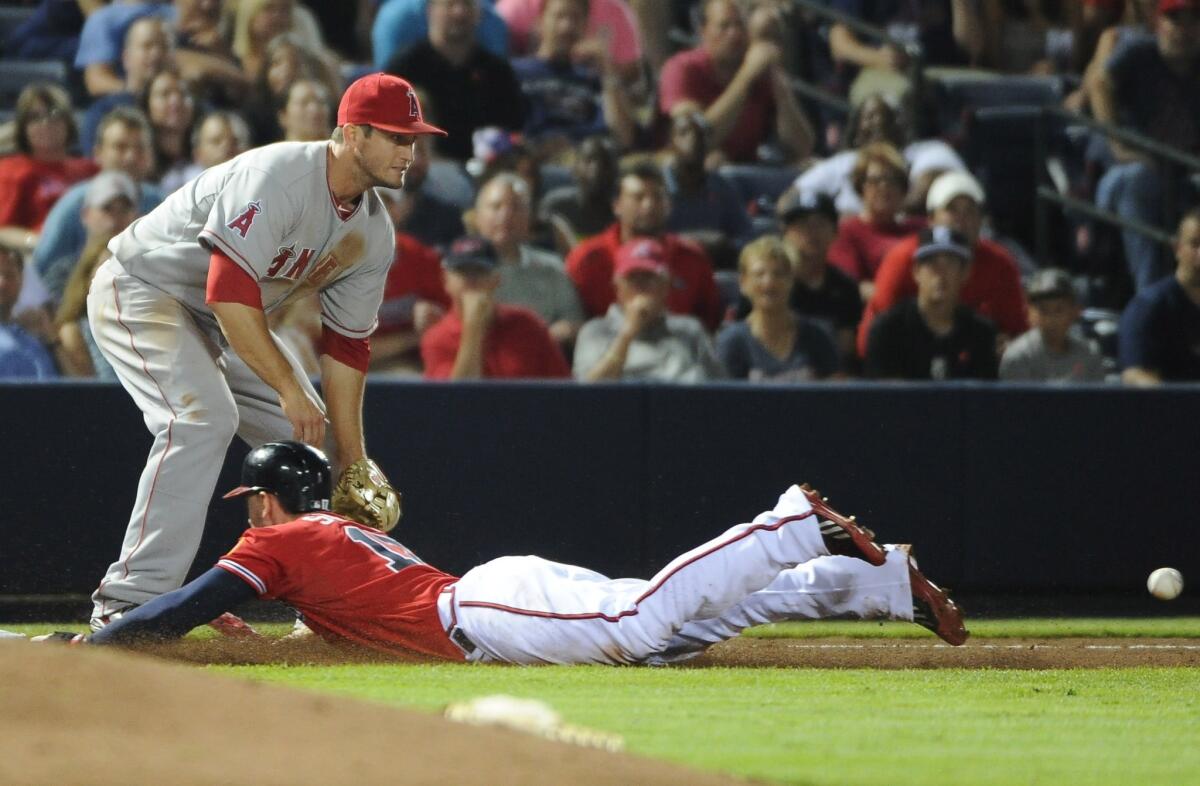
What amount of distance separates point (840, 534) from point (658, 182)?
14.6 feet

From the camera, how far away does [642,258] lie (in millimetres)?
9250

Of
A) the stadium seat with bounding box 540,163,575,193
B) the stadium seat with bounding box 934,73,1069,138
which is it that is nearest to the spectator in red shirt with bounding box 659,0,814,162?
the stadium seat with bounding box 540,163,575,193

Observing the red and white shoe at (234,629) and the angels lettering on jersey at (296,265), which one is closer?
the angels lettering on jersey at (296,265)

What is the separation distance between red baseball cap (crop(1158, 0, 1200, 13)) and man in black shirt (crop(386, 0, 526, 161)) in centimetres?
451

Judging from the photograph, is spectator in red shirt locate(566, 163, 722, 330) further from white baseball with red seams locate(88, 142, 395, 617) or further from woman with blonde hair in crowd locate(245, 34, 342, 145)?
white baseball with red seams locate(88, 142, 395, 617)

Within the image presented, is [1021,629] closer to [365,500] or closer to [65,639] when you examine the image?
[365,500]

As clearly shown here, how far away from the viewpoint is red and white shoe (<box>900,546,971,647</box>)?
19.5 feet

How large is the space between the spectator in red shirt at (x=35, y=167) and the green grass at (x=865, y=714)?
4.85m

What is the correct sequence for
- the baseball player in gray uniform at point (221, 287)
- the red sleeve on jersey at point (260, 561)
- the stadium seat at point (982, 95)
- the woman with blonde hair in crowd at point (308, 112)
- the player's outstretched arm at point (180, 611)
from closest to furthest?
1. the player's outstretched arm at point (180, 611)
2. the red sleeve on jersey at point (260, 561)
3. the baseball player in gray uniform at point (221, 287)
4. the woman with blonde hair in crowd at point (308, 112)
5. the stadium seat at point (982, 95)

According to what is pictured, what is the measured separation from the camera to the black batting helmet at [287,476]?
581 centimetres

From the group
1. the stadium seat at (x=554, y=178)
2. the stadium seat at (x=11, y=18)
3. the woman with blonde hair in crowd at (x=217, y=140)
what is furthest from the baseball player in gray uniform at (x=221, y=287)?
the stadium seat at (x=11, y=18)

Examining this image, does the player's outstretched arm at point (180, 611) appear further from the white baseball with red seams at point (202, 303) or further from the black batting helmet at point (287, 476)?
the white baseball with red seams at point (202, 303)

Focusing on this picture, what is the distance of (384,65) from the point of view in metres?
11.2

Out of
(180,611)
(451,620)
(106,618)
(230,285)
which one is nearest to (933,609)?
(451,620)
